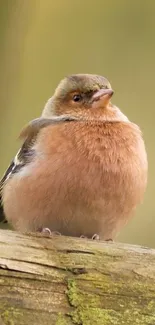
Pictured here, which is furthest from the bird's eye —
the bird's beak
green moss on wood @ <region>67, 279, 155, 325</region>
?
green moss on wood @ <region>67, 279, 155, 325</region>

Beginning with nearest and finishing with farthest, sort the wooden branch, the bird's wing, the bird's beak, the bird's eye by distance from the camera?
the wooden branch < the bird's wing < the bird's beak < the bird's eye

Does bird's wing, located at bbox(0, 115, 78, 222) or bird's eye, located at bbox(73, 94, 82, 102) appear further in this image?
bird's eye, located at bbox(73, 94, 82, 102)

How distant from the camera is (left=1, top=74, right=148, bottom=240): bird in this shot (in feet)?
11.8

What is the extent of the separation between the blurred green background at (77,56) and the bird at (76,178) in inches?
7.4

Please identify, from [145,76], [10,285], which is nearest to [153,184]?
[145,76]

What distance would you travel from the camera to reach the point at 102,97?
14.2ft

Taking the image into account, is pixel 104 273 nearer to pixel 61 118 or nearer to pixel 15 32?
pixel 15 32

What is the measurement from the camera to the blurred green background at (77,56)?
11.7ft

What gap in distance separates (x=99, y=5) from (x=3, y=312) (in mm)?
2684

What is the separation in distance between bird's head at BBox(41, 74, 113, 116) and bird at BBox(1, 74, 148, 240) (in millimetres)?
158

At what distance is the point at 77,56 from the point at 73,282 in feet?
7.97

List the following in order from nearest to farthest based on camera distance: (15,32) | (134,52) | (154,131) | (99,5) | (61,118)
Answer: (15,32)
(61,118)
(99,5)
(134,52)
(154,131)

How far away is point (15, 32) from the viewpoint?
3486mm

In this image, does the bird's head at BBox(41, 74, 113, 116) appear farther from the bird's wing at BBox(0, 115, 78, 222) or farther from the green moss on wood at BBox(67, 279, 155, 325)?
the green moss on wood at BBox(67, 279, 155, 325)
